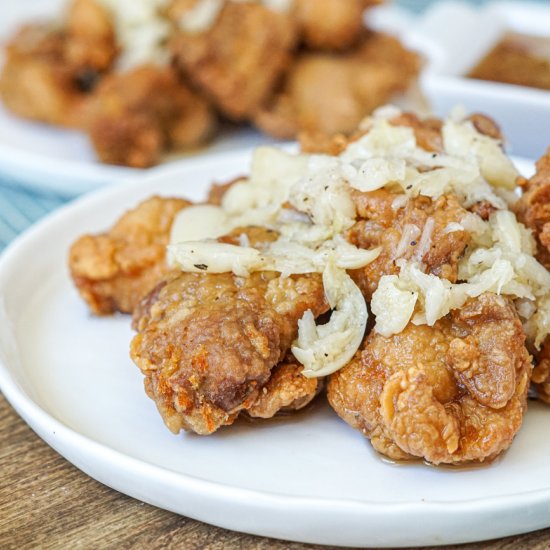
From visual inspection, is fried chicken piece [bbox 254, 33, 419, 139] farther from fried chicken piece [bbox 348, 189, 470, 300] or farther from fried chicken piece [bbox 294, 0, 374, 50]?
fried chicken piece [bbox 348, 189, 470, 300]

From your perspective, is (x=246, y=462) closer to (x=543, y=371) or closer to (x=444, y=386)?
(x=444, y=386)

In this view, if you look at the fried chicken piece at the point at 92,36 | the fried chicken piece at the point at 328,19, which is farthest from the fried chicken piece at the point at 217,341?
the fried chicken piece at the point at 92,36

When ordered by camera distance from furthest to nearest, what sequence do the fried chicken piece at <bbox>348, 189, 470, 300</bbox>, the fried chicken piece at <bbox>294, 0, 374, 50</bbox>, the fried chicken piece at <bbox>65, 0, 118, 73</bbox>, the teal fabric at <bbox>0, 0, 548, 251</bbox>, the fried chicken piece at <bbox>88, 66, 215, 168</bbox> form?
the fried chicken piece at <bbox>65, 0, 118, 73</bbox>, the fried chicken piece at <bbox>294, 0, 374, 50</bbox>, the fried chicken piece at <bbox>88, 66, 215, 168</bbox>, the teal fabric at <bbox>0, 0, 548, 251</bbox>, the fried chicken piece at <bbox>348, 189, 470, 300</bbox>

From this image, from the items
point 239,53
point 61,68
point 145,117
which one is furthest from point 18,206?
point 239,53

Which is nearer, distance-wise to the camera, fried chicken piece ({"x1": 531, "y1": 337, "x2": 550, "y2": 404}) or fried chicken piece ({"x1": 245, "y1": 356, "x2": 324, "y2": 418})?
fried chicken piece ({"x1": 245, "y1": 356, "x2": 324, "y2": 418})

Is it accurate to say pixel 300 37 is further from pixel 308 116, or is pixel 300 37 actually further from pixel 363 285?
pixel 363 285

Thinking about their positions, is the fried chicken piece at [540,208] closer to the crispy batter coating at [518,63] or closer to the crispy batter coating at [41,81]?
the crispy batter coating at [518,63]

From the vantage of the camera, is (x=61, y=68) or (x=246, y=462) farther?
(x=61, y=68)

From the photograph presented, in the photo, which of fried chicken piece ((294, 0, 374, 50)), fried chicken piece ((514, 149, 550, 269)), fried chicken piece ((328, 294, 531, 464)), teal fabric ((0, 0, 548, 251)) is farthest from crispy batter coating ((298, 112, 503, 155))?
fried chicken piece ((294, 0, 374, 50))
